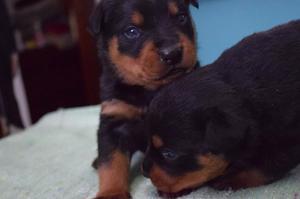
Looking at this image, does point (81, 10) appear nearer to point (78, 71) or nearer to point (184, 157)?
point (78, 71)

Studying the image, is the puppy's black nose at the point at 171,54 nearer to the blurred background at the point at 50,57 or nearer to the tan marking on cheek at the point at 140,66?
the tan marking on cheek at the point at 140,66

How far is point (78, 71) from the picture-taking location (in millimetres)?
4117

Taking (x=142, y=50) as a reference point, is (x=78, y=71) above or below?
below

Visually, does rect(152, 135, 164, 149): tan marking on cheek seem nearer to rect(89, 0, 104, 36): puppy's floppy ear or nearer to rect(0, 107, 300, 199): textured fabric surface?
rect(0, 107, 300, 199): textured fabric surface

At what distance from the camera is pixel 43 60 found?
4004mm

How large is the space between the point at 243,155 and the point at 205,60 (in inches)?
34.4

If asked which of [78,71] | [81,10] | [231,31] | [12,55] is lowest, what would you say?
[78,71]

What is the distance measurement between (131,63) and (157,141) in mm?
427

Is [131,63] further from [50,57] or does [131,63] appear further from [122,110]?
[50,57]

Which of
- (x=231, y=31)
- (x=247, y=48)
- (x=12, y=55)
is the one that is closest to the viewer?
(x=247, y=48)

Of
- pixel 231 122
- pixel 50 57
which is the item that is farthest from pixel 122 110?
pixel 50 57

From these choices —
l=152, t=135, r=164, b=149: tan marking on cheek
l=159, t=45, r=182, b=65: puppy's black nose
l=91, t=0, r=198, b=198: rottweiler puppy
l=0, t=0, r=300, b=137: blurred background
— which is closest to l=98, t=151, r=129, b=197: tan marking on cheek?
l=91, t=0, r=198, b=198: rottweiler puppy

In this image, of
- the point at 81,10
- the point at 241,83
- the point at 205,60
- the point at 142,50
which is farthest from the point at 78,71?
the point at 241,83

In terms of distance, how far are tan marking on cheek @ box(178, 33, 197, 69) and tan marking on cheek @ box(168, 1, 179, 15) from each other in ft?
0.34
